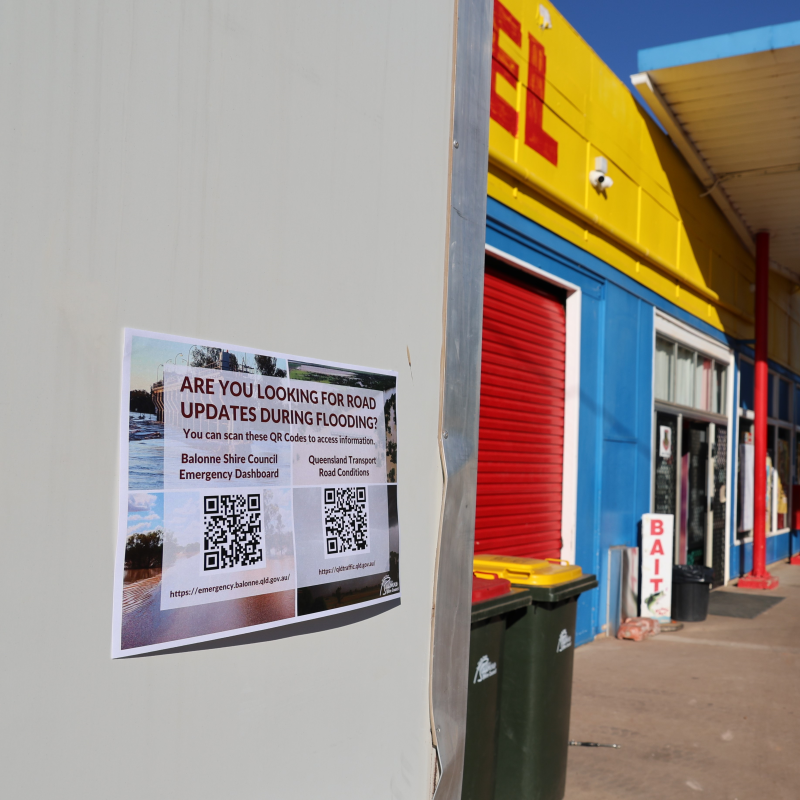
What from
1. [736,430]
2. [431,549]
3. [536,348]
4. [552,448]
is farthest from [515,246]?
[736,430]

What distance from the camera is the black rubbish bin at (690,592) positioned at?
9586 mm

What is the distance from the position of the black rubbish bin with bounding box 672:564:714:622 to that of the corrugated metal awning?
540 cm

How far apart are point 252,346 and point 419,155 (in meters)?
1.08

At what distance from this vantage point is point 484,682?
3.42 metres

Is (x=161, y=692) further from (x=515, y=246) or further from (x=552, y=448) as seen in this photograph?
(x=552, y=448)

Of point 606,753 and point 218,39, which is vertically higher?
point 218,39

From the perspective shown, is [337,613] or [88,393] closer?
[88,393]

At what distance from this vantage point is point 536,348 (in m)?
7.70

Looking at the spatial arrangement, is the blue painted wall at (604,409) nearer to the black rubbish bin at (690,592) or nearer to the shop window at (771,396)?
the black rubbish bin at (690,592)

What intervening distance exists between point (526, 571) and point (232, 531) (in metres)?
2.18

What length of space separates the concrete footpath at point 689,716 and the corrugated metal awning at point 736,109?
6141 mm

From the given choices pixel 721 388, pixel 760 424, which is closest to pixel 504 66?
pixel 721 388

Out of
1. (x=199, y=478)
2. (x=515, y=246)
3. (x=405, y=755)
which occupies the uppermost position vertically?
(x=515, y=246)

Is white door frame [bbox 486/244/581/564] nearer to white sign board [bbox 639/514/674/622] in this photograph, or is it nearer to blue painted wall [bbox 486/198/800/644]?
blue painted wall [bbox 486/198/800/644]
